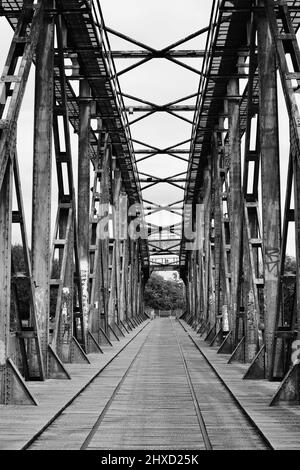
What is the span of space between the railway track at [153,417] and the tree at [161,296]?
373 feet

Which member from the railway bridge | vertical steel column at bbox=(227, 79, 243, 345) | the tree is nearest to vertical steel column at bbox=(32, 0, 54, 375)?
the railway bridge

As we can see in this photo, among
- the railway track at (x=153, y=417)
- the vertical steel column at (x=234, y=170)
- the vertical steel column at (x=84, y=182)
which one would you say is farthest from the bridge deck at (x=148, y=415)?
the vertical steel column at (x=84, y=182)

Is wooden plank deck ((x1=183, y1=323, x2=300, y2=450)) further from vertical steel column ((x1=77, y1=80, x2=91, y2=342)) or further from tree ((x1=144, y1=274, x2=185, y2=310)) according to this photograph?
tree ((x1=144, y1=274, x2=185, y2=310))

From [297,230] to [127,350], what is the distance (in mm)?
15599

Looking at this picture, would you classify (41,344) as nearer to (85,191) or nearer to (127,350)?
(85,191)

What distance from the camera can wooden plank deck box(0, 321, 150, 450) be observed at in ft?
29.4

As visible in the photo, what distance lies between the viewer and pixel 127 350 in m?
26.0

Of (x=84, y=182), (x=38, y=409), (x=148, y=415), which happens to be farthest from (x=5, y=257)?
(x=84, y=182)

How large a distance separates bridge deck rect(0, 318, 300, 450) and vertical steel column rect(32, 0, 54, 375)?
155 cm

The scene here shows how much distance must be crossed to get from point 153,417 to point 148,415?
0.21 meters

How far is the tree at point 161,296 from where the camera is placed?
13450 cm

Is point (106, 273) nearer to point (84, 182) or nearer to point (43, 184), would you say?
point (84, 182)

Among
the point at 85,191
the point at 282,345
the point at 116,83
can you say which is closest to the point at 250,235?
the point at 282,345

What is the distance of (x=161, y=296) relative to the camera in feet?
453
